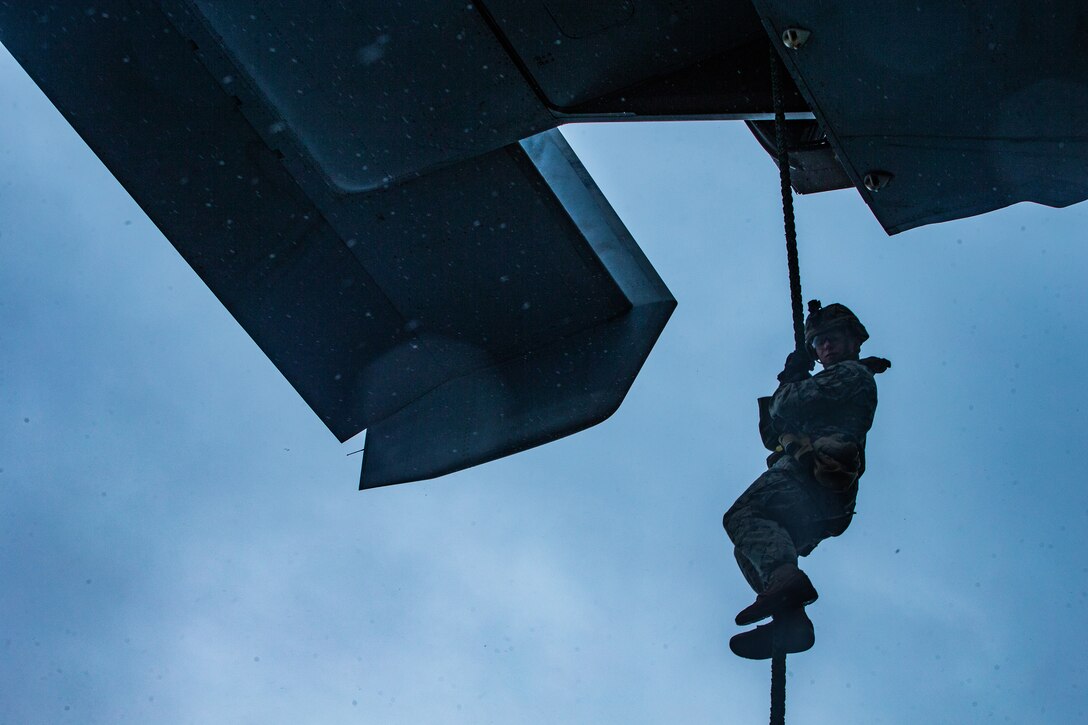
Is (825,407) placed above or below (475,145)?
below

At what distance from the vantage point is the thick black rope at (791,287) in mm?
2816

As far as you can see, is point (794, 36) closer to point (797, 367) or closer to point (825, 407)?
point (797, 367)

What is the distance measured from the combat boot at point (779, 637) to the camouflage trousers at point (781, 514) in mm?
278

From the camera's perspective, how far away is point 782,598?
3414 millimetres

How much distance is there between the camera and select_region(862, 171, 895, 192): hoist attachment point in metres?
3.76

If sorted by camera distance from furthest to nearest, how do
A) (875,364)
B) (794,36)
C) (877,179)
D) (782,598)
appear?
1. (875,364)
2. (877,179)
3. (782,598)
4. (794,36)

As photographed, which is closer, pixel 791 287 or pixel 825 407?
pixel 791 287

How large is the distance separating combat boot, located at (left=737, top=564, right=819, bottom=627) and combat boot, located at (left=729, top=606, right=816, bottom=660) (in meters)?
0.02

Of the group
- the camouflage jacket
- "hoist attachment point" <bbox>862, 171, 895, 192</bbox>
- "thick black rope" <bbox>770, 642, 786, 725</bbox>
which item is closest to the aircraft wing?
"hoist attachment point" <bbox>862, 171, 895, 192</bbox>

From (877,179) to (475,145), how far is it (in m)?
1.49

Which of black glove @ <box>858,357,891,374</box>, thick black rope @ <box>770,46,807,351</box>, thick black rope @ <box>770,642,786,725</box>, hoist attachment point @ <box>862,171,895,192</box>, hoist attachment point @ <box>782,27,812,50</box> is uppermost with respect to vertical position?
hoist attachment point @ <box>782,27,812,50</box>

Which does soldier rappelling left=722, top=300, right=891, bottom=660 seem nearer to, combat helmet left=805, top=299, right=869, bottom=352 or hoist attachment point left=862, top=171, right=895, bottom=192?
combat helmet left=805, top=299, right=869, bottom=352

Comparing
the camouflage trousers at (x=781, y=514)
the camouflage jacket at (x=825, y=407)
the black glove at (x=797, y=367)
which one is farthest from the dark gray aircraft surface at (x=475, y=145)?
the camouflage trousers at (x=781, y=514)

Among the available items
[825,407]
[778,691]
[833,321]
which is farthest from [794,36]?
[778,691]
